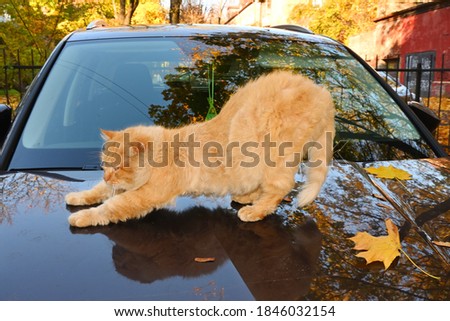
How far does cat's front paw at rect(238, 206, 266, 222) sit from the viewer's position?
1.74 metres

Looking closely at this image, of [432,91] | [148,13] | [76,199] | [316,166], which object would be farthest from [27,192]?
[148,13]

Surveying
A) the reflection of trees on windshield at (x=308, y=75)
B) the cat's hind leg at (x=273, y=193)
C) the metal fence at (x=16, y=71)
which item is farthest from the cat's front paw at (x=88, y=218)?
the metal fence at (x=16, y=71)

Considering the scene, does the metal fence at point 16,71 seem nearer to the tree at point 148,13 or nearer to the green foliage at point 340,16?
the tree at point 148,13

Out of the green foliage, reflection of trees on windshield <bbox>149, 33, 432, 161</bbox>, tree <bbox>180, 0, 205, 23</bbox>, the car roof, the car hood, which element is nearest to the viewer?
the car hood

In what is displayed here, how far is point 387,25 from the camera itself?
1681cm

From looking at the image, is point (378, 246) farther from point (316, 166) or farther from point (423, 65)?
point (423, 65)

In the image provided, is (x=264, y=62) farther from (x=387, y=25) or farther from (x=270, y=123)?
(x=387, y=25)

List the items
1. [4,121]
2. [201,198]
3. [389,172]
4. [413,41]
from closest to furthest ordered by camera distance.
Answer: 1. [201,198]
2. [389,172]
3. [4,121]
4. [413,41]

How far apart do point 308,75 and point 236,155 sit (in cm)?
107

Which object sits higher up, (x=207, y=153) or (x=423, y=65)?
(x=423, y=65)

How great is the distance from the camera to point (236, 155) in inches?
76.8

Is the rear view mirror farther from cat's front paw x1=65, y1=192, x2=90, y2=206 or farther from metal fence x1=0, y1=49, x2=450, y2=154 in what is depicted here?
metal fence x1=0, y1=49, x2=450, y2=154

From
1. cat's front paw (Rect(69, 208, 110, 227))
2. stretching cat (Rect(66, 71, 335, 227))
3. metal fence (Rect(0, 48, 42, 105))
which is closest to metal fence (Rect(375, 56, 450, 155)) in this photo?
stretching cat (Rect(66, 71, 335, 227))
